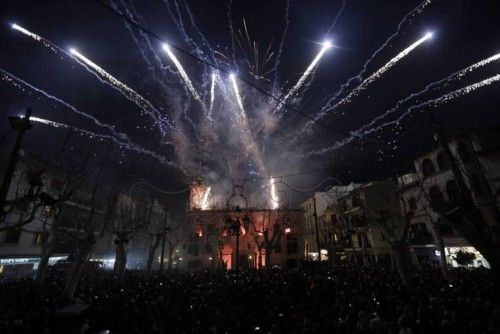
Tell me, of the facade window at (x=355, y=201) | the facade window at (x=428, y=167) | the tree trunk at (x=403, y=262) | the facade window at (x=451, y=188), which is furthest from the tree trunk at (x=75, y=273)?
the facade window at (x=355, y=201)

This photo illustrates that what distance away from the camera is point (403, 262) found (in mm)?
15609

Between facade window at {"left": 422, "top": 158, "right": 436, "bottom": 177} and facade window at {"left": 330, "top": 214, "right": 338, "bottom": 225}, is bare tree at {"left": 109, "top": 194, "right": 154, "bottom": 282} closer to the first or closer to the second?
facade window at {"left": 330, "top": 214, "right": 338, "bottom": 225}

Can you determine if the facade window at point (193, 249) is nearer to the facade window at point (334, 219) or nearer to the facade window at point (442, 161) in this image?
the facade window at point (334, 219)

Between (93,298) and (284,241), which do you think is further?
(284,241)

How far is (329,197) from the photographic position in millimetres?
58969

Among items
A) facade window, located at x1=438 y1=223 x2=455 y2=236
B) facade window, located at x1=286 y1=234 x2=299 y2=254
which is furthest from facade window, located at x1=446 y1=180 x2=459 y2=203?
facade window, located at x1=286 y1=234 x2=299 y2=254

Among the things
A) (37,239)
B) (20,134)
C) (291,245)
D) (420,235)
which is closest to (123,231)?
(37,239)

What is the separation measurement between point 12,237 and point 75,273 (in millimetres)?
22138

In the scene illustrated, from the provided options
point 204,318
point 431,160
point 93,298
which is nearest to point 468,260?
point 431,160

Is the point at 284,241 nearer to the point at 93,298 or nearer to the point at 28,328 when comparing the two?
the point at 93,298

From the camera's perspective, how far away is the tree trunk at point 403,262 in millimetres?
14906

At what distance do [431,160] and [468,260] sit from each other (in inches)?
454

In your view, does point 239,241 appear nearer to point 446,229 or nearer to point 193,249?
→ point 193,249

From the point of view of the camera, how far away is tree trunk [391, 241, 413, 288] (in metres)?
14.9
